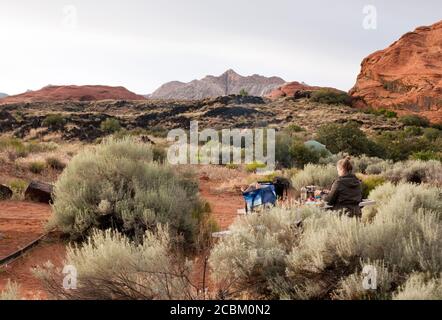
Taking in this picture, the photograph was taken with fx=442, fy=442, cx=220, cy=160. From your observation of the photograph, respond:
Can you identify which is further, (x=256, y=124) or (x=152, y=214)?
(x=256, y=124)

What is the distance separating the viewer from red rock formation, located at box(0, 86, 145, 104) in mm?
78062

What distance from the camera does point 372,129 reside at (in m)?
37.2

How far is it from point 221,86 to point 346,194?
455ft

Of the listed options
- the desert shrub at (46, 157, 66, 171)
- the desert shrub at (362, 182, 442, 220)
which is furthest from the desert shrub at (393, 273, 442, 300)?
the desert shrub at (46, 157, 66, 171)

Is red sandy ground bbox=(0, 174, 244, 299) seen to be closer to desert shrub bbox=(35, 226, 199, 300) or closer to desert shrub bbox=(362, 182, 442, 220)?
desert shrub bbox=(35, 226, 199, 300)

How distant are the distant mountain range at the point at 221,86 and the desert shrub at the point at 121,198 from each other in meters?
125

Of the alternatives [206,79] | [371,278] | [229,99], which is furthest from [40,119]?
[206,79]


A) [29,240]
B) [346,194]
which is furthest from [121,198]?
[346,194]

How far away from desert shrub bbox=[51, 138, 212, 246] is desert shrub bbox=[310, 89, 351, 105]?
5197cm

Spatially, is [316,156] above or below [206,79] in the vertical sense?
below

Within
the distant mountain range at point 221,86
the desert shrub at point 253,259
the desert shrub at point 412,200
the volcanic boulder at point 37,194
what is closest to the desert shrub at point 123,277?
the desert shrub at point 253,259

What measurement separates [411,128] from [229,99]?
2328cm

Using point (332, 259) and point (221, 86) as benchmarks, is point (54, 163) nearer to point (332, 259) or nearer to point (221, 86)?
point (332, 259)

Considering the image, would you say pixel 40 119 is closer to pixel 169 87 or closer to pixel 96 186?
pixel 96 186
